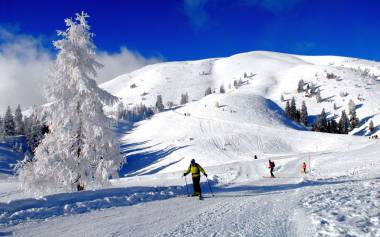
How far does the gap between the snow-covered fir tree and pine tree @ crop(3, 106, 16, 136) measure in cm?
8791

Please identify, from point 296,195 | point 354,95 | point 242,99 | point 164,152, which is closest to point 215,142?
point 164,152

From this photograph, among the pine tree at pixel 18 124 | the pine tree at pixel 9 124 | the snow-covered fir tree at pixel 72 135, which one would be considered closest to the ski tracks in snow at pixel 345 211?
the snow-covered fir tree at pixel 72 135

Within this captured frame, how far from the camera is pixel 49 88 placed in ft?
75.2

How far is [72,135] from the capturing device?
75.4 feet

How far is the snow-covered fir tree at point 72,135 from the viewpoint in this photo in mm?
22297

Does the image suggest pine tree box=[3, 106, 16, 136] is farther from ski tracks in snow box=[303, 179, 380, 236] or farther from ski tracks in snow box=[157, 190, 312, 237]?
ski tracks in snow box=[303, 179, 380, 236]

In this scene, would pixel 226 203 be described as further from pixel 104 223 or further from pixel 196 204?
pixel 104 223

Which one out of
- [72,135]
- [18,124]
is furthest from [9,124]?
[72,135]

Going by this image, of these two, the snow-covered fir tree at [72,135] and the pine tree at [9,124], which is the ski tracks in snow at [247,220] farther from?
the pine tree at [9,124]

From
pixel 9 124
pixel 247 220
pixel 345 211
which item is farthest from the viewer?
pixel 9 124

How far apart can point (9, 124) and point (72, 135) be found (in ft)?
307

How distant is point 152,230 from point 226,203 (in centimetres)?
485

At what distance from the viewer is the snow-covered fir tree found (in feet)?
73.2

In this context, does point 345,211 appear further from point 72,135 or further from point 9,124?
point 9,124
